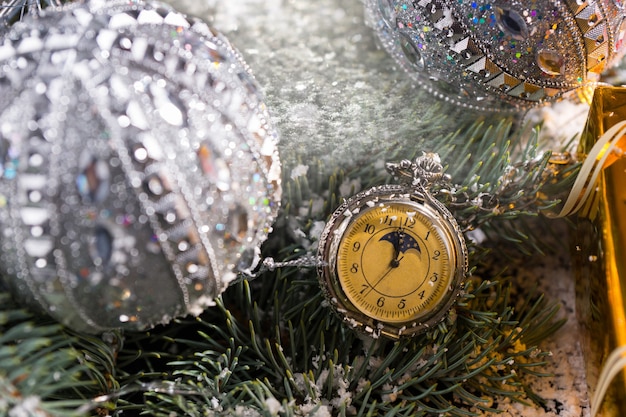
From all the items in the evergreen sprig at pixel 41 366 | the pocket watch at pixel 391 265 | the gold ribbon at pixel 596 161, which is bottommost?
the evergreen sprig at pixel 41 366

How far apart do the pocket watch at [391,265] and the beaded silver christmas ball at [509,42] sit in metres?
0.19

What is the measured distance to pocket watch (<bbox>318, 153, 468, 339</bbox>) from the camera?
2.46 ft

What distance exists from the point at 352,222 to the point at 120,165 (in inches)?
11.4

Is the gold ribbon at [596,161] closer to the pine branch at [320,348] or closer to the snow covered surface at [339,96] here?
the pine branch at [320,348]

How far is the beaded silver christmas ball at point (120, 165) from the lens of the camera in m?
0.56

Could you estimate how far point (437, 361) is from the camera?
2.59ft

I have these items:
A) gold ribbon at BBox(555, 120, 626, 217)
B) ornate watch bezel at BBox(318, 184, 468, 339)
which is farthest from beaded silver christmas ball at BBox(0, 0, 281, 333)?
gold ribbon at BBox(555, 120, 626, 217)

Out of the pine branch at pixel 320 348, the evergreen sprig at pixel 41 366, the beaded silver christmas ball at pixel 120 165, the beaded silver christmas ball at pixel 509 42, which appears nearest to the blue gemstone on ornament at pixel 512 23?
the beaded silver christmas ball at pixel 509 42

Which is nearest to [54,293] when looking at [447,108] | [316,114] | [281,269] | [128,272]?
[128,272]

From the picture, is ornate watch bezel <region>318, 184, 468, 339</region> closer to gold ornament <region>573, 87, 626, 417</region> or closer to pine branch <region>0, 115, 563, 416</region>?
pine branch <region>0, 115, 563, 416</region>

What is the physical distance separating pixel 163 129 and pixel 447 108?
450 mm

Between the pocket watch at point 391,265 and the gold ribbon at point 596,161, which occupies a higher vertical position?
the gold ribbon at point 596,161

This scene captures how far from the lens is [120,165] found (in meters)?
0.56

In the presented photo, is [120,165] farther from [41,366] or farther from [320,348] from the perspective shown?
[320,348]
